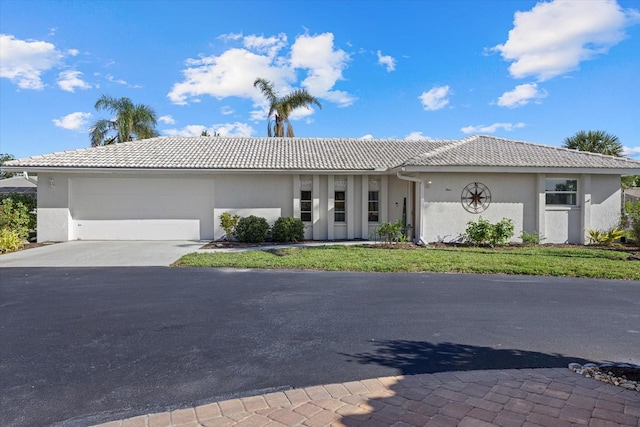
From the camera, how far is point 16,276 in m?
9.41

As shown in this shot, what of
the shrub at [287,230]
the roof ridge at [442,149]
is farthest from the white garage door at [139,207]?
the roof ridge at [442,149]

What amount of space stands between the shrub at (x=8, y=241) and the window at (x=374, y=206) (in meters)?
13.1

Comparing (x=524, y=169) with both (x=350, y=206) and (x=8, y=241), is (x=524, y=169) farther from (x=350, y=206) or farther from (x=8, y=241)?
(x=8, y=241)

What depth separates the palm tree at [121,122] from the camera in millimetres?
27391

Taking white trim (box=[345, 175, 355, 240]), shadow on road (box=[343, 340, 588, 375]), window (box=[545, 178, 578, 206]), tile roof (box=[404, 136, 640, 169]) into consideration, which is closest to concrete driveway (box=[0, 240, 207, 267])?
white trim (box=[345, 175, 355, 240])

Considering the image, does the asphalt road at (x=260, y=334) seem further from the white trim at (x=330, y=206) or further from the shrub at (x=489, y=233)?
the white trim at (x=330, y=206)

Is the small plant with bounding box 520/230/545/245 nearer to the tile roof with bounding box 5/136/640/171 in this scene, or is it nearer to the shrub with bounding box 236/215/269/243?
the tile roof with bounding box 5/136/640/171

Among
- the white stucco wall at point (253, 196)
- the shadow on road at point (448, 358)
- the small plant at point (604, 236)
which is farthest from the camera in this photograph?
the white stucco wall at point (253, 196)

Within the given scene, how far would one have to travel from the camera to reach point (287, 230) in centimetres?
1594

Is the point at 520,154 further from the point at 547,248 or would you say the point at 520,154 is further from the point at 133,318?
the point at 133,318

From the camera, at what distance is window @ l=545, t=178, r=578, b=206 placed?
51.2 feet

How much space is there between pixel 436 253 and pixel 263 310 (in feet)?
24.9

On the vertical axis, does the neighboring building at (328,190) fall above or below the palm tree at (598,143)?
below

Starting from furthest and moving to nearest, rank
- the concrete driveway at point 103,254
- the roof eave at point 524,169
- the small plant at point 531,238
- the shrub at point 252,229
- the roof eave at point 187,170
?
the shrub at point 252,229 < the roof eave at point 187,170 < the small plant at point 531,238 < the roof eave at point 524,169 < the concrete driveway at point 103,254
